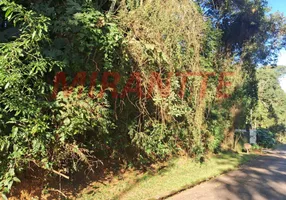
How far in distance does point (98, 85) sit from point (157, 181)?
3.31 meters

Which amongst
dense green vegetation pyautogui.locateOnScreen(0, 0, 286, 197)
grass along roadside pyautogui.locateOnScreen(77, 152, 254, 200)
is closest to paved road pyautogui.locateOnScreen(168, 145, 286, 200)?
grass along roadside pyautogui.locateOnScreen(77, 152, 254, 200)

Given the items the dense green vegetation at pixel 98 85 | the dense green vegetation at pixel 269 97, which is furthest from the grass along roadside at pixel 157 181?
the dense green vegetation at pixel 269 97

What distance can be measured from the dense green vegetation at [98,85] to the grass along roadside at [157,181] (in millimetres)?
478

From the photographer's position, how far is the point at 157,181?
7211 millimetres

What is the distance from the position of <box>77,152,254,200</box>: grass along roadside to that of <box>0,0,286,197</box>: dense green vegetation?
0.48m

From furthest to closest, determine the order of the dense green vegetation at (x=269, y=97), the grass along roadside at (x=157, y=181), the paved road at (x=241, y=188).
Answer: the dense green vegetation at (x=269, y=97) → the paved road at (x=241, y=188) → the grass along roadside at (x=157, y=181)

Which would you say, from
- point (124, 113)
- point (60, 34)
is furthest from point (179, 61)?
point (60, 34)

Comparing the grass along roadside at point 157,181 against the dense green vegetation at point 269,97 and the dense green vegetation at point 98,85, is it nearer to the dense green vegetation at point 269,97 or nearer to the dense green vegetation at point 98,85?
the dense green vegetation at point 98,85

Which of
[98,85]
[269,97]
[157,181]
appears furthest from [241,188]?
[269,97]

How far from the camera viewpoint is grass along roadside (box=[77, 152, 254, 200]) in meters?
5.93

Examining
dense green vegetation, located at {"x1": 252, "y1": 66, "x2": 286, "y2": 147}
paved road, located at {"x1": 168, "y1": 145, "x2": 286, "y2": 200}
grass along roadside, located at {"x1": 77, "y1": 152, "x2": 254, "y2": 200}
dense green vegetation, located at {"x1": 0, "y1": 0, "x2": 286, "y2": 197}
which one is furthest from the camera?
dense green vegetation, located at {"x1": 252, "y1": 66, "x2": 286, "y2": 147}

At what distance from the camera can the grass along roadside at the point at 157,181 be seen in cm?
593

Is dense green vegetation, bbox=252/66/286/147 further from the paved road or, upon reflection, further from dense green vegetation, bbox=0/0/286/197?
dense green vegetation, bbox=0/0/286/197

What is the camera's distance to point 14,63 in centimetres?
406
